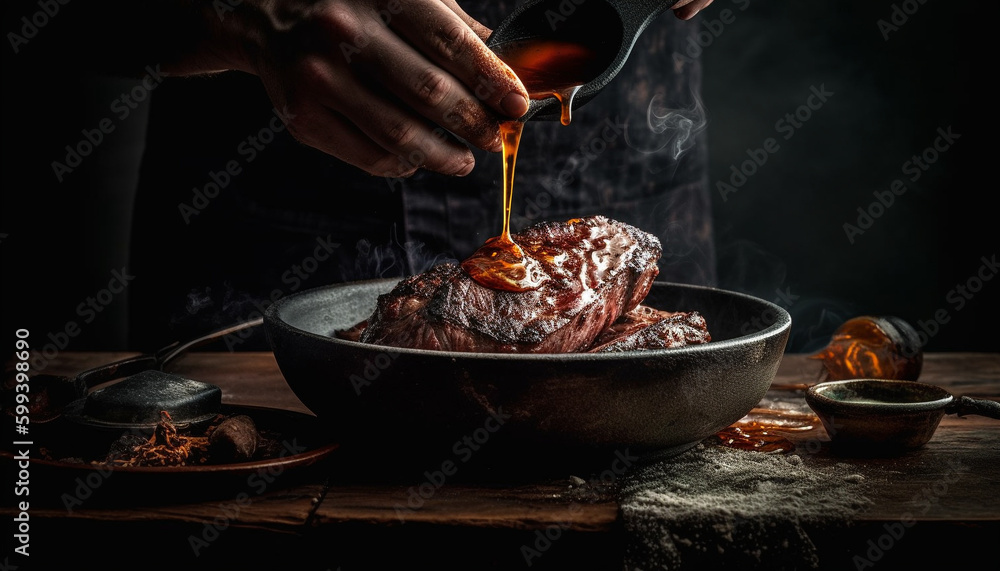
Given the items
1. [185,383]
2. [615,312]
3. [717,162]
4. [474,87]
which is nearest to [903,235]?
[717,162]

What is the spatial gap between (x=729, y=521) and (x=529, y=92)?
1150mm

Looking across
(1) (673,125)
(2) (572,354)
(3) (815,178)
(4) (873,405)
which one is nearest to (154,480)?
(2) (572,354)

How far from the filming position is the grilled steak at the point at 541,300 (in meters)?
2.04

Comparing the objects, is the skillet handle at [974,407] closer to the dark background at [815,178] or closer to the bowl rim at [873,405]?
the bowl rim at [873,405]

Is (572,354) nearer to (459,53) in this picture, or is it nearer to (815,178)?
(459,53)

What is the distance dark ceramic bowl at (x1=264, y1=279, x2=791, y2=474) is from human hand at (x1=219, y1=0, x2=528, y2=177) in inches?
21.2

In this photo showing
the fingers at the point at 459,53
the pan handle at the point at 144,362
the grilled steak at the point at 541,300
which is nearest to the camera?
the fingers at the point at 459,53

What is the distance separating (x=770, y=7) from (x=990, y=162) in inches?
67.0

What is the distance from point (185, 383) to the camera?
208cm

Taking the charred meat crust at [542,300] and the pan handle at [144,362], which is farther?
the pan handle at [144,362]

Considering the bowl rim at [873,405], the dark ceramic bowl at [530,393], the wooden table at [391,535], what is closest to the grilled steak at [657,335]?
the dark ceramic bowl at [530,393]

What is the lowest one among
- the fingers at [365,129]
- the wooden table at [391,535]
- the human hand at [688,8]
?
the wooden table at [391,535]

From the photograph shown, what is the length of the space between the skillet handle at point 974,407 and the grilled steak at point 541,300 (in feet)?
2.83

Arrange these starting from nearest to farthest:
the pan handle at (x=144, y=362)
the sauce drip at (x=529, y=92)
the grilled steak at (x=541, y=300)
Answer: the grilled steak at (x=541, y=300), the sauce drip at (x=529, y=92), the pan handle at (x=144, y=362)
